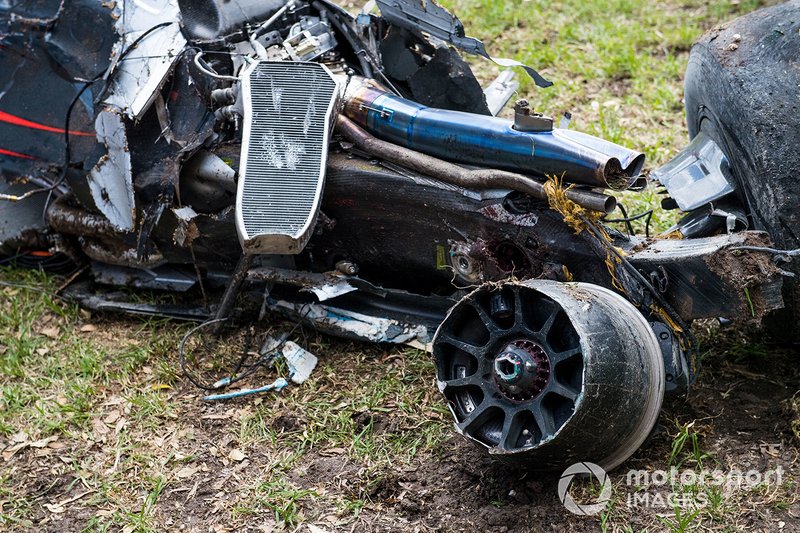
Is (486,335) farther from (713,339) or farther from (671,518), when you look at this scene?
(713,339)

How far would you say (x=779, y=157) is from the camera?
126 inches

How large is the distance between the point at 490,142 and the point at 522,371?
0.97 metres

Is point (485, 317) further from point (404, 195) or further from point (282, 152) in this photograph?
point (282, 152)

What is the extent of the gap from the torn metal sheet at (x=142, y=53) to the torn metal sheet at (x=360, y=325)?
3.77 ft

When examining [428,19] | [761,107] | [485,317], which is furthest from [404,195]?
[761,107]

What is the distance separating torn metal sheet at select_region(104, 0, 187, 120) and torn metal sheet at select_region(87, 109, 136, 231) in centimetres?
9

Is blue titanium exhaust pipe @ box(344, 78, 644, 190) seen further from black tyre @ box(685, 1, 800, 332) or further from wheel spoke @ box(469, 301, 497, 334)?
wheel spoke @ box(469, 301, 497, 334)

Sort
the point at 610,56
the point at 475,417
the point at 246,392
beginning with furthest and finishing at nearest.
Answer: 1. the point at 610,56
2. the point at 246,392
3. the point at 475,417

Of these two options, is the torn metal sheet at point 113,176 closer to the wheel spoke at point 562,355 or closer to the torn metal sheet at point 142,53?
the torn metal sheet at point 142,53

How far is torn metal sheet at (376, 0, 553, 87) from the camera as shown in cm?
429

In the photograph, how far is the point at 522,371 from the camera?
3.07m

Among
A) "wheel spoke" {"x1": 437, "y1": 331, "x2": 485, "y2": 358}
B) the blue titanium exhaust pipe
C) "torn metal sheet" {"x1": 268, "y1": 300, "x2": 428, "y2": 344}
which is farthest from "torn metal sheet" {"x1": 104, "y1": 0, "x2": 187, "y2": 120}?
"wheel spoke" {"x1": 437, "y1": 331, "x2": 485, "y2": 358}

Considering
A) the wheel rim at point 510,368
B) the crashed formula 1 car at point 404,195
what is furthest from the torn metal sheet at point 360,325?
the wheel rim at point 510,368

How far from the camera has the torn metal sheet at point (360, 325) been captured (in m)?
4.06
